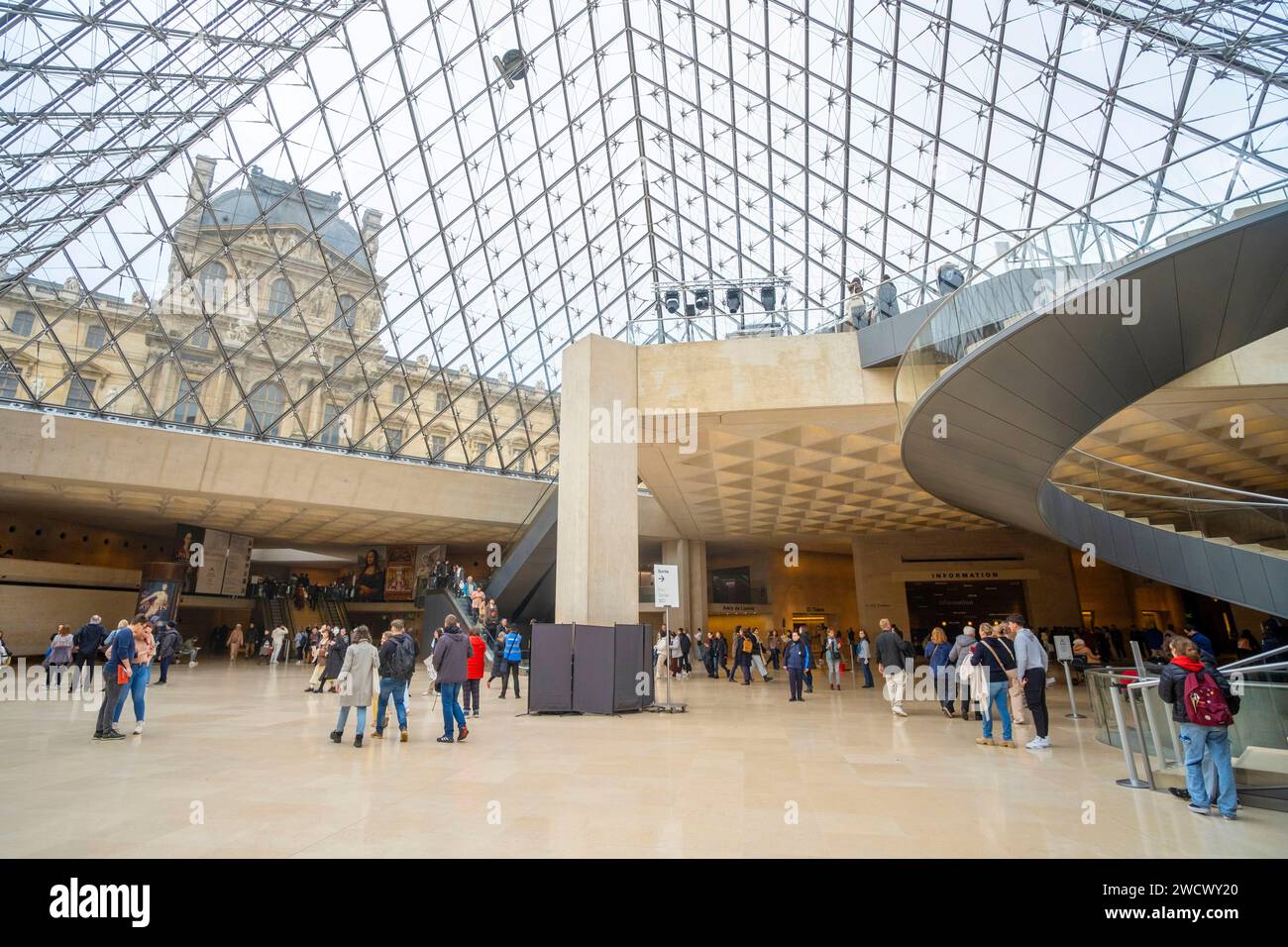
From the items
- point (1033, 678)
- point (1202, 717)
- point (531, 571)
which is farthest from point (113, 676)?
point (531, 571)

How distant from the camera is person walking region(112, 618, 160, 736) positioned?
831cm

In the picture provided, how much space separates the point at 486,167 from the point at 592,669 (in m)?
27.2

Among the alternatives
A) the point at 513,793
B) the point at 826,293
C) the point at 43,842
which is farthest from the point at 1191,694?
the point at 826,293

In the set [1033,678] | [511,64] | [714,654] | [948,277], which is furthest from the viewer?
[511,64]

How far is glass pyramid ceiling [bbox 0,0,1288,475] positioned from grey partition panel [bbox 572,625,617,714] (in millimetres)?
7714

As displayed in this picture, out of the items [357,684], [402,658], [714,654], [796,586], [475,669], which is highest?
[796,586]

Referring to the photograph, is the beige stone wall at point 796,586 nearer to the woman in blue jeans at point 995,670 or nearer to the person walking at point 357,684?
the woman in blue jeans at point 995,670

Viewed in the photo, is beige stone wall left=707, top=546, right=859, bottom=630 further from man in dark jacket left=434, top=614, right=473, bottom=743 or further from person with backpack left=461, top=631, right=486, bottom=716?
man in dark jacket left=434, top=614, right=473, bottom=743

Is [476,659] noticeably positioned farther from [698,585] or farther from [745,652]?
[698,585]

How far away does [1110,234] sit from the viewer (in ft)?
30.5

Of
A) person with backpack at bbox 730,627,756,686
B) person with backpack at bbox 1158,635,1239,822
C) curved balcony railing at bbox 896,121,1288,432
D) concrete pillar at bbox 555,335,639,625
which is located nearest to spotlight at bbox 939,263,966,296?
curved balcony railing at bbox 896,121,1288,432

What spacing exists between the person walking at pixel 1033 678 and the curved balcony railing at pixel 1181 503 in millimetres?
6052

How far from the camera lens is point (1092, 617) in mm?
31797

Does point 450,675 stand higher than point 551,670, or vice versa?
point 450,675
